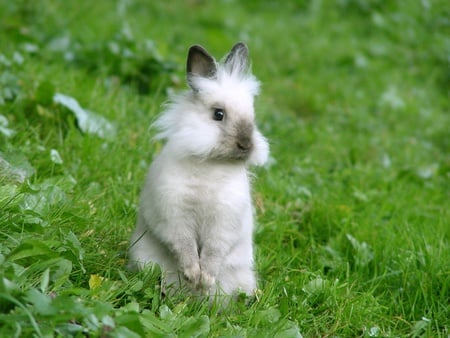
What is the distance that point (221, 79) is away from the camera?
12.3 ft

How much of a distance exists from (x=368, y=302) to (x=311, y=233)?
91 cm

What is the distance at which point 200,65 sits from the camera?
12.2 ft

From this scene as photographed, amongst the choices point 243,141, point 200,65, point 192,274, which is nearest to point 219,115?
point 243,141

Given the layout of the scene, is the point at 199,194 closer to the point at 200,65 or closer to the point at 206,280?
the point at 206,280

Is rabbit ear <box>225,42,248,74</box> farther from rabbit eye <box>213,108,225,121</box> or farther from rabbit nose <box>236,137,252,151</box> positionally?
rabbit nose <box>236,137,252,151</box>

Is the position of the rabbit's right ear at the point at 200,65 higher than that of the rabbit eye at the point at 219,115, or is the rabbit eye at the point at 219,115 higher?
the rabbit's right ear at the point at 200,65

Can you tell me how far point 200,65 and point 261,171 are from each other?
5.75ft

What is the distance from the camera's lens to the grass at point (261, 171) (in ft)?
10.7

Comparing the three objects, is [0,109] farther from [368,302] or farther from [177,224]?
[368,302]

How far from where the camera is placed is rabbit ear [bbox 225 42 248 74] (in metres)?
3.82

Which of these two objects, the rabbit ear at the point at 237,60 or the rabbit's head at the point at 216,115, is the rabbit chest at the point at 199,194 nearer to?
the rabbit's head at the point at 216,115

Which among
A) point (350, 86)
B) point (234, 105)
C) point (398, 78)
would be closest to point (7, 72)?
point (234, 105)

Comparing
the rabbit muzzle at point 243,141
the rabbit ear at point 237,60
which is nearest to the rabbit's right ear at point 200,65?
the rabbit ear at point 237,60

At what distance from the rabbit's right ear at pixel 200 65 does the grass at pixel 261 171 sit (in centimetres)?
97
